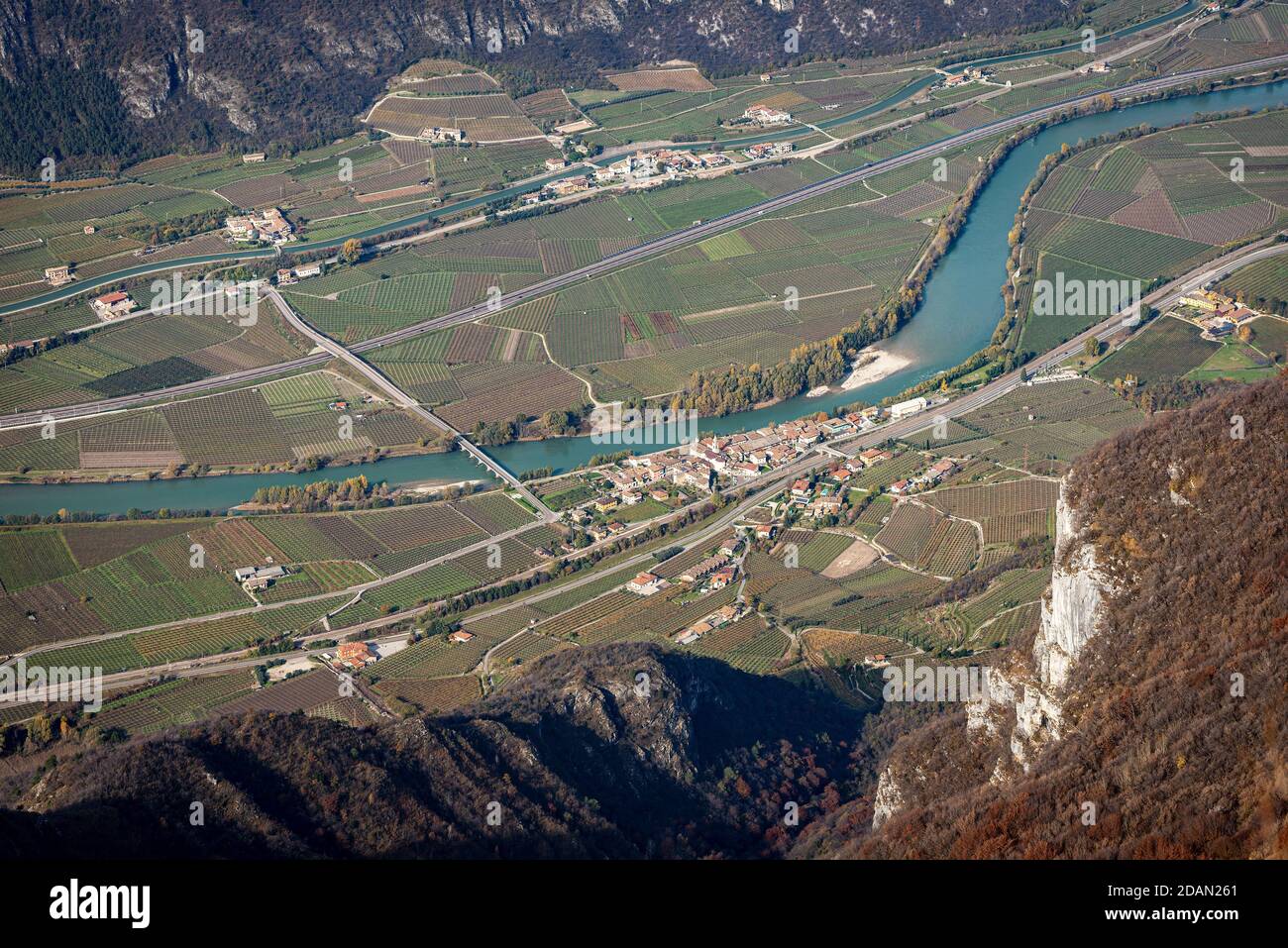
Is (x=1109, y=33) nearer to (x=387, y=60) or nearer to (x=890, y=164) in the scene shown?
(x=890, y=164)

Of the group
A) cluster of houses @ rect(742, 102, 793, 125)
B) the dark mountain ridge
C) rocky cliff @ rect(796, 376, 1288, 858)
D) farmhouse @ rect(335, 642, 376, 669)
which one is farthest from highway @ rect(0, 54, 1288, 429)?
rocky cliff @ rect(796, 376, 1288, 858)

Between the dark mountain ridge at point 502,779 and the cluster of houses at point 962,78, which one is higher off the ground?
the cluster of houses at point 962,78

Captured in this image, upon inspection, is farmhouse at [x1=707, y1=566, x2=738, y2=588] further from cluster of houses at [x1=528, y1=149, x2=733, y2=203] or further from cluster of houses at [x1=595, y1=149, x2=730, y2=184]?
cluster of houses at [x1=595, y1=149, x2=730, y2=184]

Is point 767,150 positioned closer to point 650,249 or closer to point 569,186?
point 569,186

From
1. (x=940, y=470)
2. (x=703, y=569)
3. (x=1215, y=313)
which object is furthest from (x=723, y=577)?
(x=1215, y=313)

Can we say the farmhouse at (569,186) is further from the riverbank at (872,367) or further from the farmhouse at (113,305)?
the riverbank at (872,367)

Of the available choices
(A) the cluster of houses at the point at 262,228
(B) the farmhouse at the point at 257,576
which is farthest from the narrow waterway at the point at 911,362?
(A) the cluster of houses at the point at 262,228
